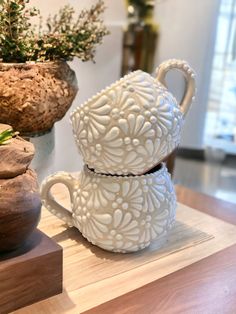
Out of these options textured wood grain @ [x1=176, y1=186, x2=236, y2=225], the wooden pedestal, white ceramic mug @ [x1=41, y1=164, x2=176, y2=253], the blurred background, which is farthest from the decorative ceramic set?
the blurred background

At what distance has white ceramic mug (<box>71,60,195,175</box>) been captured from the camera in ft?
1.92

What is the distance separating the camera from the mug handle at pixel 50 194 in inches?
26.5

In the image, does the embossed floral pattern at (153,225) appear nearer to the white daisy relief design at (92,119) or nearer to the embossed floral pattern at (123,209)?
the embossed floral pattern at (123,209)

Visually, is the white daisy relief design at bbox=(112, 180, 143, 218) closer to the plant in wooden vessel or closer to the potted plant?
the plant in wooden vessel

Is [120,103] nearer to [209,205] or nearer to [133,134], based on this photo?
[133,134]

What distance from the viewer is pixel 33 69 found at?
2.39ft

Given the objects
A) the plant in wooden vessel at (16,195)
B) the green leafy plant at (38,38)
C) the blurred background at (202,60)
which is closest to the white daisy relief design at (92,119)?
the plant in wooden vessel at (16,195)

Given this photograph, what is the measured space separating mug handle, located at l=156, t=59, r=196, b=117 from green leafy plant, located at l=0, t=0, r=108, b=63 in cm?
21

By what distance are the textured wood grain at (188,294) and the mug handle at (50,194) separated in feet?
0.65

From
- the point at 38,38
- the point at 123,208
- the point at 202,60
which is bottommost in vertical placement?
the point at 123,208

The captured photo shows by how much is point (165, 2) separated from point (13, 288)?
Result: 5.88 feet

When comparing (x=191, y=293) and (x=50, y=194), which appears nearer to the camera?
(x=191, y=293)

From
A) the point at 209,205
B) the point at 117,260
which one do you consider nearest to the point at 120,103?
the point at 117,260

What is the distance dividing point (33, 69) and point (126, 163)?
0.27m
